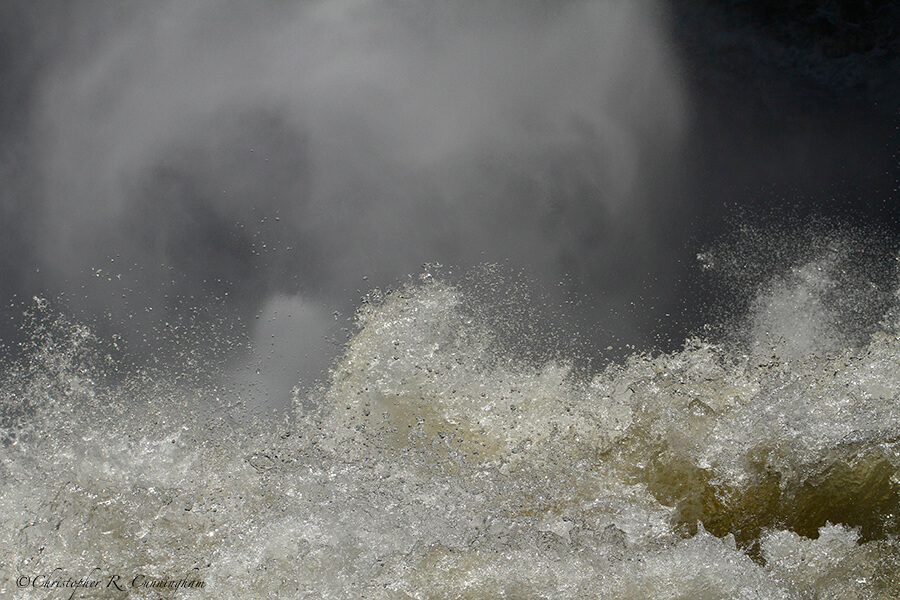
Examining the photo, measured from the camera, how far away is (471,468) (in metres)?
1.42

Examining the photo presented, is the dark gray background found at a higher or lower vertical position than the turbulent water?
higher

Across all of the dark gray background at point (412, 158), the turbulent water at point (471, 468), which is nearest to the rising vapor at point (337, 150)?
the dark gray background at point (412, 158)

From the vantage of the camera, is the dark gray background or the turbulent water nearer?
the turbulent water

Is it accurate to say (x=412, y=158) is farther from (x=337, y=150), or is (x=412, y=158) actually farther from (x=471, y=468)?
(x=471, y=468)

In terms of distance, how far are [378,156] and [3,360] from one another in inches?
35.5

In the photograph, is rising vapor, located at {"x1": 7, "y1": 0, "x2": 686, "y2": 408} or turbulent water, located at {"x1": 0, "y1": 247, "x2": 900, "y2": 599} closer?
turbulent water, located at {"x1": 0, "y1": 247, "x2": 900, "y2": 599}

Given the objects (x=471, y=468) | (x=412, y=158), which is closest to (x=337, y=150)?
(x=412, y=158)

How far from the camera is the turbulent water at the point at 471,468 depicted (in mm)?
1271

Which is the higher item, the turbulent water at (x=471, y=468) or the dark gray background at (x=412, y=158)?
the dark gray background at (x=412, y=158)

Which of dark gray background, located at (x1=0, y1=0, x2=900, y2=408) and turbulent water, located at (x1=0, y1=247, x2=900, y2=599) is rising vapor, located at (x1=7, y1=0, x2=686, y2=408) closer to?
dark gray background, located at (x1=0, y1=0, x2=900, y2=408)

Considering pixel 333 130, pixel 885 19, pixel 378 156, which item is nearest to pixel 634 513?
pixel 378 156

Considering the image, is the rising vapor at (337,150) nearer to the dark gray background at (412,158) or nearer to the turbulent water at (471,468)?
the dark gray background at (412,158)

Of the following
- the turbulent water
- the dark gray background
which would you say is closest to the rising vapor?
the dark gray background

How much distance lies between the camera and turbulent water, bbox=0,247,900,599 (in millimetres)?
1271
